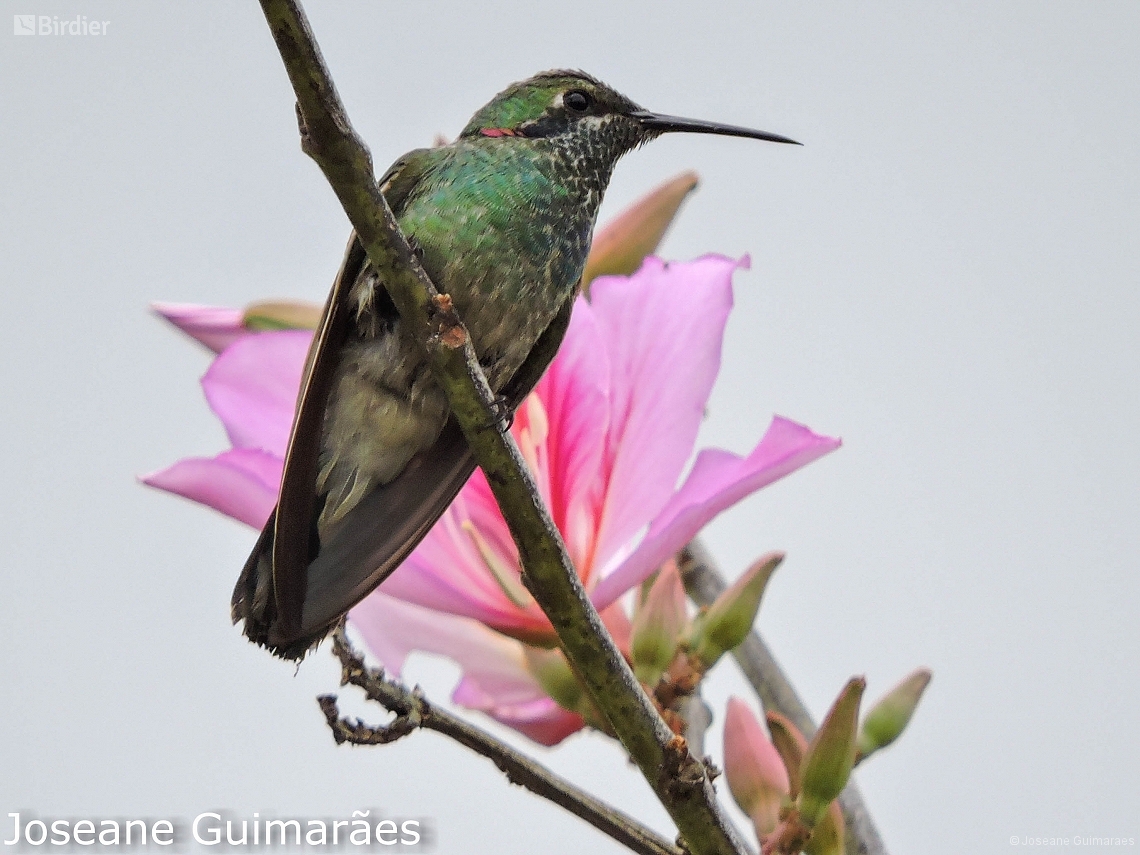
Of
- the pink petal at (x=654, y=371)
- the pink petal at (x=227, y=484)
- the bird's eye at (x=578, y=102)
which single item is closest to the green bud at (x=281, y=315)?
the pink petal at (x=227, y=484)

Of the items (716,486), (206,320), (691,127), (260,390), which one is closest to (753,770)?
(716,486)

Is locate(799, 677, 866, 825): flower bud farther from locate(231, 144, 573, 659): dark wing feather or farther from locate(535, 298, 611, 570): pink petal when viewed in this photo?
locate(231, 144, 573, 659): dark wing feather

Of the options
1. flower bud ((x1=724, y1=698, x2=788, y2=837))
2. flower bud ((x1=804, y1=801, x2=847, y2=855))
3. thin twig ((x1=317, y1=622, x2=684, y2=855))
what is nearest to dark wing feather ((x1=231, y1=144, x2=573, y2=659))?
thin twig ((x1=317, y1=622, x2=684, y2=855))

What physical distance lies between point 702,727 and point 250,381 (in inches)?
23.1

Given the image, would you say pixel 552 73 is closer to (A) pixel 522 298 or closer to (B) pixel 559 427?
(A) pixel 522 298

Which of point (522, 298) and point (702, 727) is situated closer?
point (702, 727)

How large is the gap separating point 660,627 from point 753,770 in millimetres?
164

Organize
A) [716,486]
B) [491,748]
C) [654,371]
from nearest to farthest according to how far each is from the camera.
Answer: [491,748]
[716,486]
[654,371]

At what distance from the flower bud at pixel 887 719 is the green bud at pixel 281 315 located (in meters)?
0.72

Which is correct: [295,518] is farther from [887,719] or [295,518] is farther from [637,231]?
[887,719]

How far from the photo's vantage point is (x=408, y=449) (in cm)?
166

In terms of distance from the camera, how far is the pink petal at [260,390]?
4.30ft

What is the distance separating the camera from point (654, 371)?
4.20 ft

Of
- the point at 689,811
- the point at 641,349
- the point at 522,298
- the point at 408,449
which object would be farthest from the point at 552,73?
the point at 689,811
